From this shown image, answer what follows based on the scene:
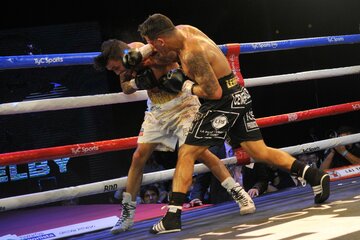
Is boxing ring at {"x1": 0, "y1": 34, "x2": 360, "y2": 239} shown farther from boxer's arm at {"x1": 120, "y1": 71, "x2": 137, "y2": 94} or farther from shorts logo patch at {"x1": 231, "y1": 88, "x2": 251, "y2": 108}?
shorts logo patch at {"x1": 231, "y1": 88, "x2": 251, "y2": 108}

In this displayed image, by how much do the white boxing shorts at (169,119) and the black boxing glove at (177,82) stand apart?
21 cm

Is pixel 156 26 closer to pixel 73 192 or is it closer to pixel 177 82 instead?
pixel 177 82

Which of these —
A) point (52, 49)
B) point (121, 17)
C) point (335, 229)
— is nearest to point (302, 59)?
point (121, 17)

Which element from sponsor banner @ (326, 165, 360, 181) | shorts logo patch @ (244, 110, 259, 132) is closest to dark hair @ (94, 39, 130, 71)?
shorts logo patch @ (244, 110, 259, 132)

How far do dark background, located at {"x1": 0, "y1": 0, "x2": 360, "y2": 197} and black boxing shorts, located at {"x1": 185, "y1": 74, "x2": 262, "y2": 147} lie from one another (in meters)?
4.47

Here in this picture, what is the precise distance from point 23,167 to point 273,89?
328 centimetres

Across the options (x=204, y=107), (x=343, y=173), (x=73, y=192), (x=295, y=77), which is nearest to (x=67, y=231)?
(x=73, y=192)

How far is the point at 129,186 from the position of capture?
2980 millimetres

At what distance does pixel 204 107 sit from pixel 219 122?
0.10m

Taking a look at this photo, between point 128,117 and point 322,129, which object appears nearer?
point 322,129

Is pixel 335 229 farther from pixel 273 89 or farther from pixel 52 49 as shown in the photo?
pixel 52 49

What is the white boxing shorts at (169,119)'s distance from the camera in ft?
9.61

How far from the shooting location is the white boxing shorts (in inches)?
115

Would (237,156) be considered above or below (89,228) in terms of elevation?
above
